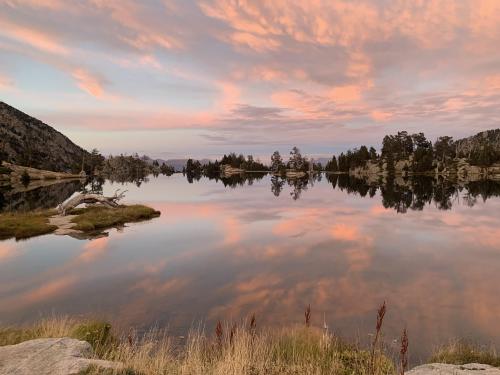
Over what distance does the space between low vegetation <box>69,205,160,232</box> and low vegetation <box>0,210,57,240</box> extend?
10.8 feet

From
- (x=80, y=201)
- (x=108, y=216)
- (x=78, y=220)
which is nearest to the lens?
(x=78, y=220)

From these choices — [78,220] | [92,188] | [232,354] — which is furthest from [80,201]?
[92,188]

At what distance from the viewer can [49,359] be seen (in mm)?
8305

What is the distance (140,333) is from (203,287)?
281 inches

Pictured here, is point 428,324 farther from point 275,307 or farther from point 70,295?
point 70,295

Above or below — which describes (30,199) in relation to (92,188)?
below

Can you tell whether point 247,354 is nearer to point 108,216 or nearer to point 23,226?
point 23,226

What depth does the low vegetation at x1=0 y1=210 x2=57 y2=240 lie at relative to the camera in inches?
1534

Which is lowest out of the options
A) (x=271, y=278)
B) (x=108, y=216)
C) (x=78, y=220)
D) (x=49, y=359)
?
(x=271, y=278)

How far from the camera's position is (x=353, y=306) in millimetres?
19406

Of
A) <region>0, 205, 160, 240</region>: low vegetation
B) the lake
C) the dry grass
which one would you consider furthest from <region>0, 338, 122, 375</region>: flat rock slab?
<region>0, 205, 160, 240</region>: low vegetation

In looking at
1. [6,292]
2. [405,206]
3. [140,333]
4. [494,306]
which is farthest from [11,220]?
[405,206]

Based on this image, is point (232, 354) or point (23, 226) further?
point (23, 226)

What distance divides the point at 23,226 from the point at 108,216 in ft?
31.3
